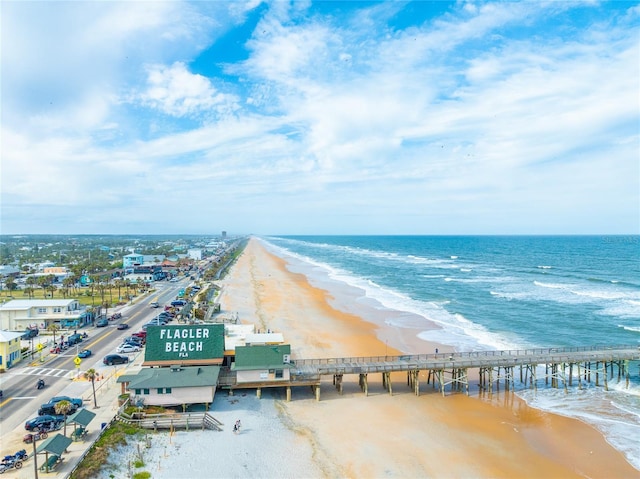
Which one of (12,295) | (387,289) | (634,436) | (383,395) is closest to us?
(634,436)

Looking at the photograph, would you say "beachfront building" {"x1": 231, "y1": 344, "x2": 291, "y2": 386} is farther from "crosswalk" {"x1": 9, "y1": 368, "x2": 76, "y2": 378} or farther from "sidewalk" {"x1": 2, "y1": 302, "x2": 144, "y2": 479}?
"crosswalk" {"x1": 9, "y1": 368, "x2": 76, "y2": 378}

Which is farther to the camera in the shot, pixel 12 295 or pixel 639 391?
pixel 12 295

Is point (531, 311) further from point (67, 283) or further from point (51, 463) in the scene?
point (67, 283)

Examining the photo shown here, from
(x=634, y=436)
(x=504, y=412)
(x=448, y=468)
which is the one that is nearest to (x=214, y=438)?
→ (x=448, y=468)

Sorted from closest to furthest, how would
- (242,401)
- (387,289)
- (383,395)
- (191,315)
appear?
(242,401)
(383,395)
(191,315)
(387,289)

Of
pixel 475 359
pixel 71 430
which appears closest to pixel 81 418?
pixel 71 430

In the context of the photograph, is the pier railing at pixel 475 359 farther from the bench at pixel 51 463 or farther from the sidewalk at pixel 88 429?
the bench at pixel 51 463

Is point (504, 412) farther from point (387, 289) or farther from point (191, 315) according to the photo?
point (387, 289)
